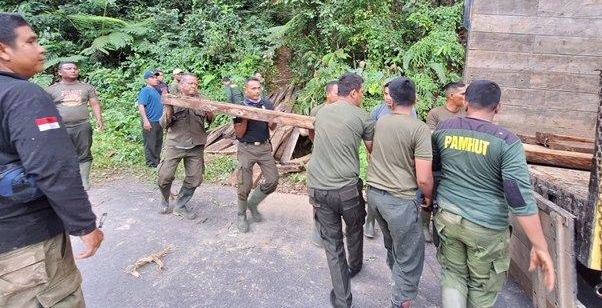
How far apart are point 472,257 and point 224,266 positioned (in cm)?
239

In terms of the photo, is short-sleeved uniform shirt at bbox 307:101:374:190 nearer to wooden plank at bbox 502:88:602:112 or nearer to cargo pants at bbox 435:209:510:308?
cargo pants at bbox 435:209:510:308

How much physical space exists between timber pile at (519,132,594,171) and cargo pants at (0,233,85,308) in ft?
13.3

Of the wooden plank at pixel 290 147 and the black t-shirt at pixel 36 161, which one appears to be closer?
the black t-shirt at pixel 36 161

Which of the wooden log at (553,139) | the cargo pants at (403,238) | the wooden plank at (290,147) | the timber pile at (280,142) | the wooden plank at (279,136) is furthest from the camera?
Answer: the wooden plank at (279,136)

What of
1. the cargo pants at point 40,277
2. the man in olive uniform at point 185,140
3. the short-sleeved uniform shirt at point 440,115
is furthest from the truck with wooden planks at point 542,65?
the cargo pants at point 40,277

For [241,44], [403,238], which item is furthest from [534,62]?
[241,44]

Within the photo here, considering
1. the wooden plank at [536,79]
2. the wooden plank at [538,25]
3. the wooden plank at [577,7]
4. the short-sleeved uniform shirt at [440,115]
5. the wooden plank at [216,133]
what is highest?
the wooden plank at [577,7]

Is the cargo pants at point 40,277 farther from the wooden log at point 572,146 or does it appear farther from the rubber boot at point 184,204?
the wooden log at point 572,146

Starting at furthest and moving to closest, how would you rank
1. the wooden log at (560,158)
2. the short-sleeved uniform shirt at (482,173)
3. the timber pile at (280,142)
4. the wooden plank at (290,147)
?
1. the wooden plank at (290,147)
2. the timber pile at (280,142)
3. the wooden log at (560,158)
4. the short-sleeved uniform shirt at (482,173)

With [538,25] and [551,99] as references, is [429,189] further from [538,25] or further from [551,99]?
[538,25]

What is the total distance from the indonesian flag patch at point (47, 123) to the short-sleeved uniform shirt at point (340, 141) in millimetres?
1830

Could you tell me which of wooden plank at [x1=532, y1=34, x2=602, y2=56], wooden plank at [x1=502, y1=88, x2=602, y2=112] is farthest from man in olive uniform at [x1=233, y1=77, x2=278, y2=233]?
wooden plank at [x1=532, y1=34, x2=602, y2=56]

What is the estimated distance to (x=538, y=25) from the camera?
15.7 ft

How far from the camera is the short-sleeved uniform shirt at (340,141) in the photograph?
296cm
